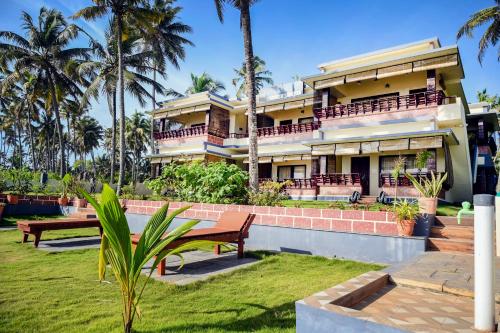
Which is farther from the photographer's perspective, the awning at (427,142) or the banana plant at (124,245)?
the awning at (427,142)

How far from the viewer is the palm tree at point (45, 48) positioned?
2330 cm

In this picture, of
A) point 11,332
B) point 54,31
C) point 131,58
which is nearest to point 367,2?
point 11,332

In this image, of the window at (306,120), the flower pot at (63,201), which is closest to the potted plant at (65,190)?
the flower pot at (63,201)

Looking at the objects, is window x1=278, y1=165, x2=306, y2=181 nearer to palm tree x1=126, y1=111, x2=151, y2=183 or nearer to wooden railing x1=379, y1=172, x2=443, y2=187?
wooden railing x1=379, y1=172, x2=443, y2=187

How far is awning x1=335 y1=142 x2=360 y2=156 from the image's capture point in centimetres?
1600

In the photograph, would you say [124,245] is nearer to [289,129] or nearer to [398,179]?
[398,179]

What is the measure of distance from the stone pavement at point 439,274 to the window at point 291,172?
15743mm

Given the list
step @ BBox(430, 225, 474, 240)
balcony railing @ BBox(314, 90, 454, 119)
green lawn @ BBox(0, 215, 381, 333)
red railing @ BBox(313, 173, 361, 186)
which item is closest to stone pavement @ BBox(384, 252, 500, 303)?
green lawn @ BBox(0, 215, 381, 333)

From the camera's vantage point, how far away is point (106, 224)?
2449mm

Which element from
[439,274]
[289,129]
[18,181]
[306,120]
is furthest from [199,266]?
[306,120]

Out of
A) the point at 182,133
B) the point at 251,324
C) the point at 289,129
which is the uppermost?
the point at 182,133

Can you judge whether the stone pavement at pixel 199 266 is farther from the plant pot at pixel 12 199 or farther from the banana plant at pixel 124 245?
the plant pot at pixel 12 199

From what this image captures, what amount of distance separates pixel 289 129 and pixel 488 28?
38.8 feet

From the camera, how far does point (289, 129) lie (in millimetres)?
21219
